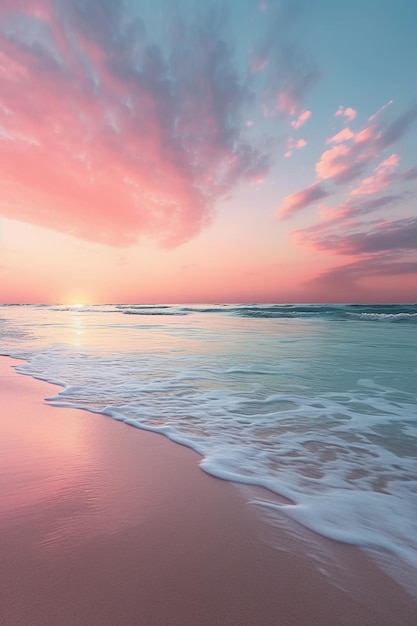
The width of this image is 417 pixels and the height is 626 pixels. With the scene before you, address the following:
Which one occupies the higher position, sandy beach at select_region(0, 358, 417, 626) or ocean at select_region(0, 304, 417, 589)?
sandy beach at select_region(0, 358, 417, 626)

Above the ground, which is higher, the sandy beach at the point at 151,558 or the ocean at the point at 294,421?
the sandy beach at the point at 151,558

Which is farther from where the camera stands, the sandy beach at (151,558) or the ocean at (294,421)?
the ocean at (294,421)

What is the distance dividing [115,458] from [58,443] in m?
0.70

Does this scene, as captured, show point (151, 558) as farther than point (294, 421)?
No

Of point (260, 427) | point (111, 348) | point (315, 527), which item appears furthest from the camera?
point (111, 348)

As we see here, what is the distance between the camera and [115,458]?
113 inches

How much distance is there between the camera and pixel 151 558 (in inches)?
67.6

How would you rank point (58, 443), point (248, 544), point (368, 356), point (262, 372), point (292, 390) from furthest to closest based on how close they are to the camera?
1. point (368, 356)
2. point (262, 372)
3. point (292, 390)
4. point (58, 443)
5. point (248, 544)

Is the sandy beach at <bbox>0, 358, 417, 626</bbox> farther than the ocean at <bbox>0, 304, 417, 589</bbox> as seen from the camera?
No

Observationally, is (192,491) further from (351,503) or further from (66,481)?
(351,503)

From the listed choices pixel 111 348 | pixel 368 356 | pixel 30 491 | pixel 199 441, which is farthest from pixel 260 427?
pixel 111 348

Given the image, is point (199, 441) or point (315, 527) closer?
point (315, 527)

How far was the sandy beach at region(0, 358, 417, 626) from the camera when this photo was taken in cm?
142

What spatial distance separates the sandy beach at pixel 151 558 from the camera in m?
1.42
